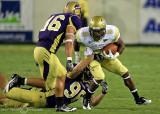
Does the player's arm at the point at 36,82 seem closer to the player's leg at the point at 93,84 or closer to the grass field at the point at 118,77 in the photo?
the grass field at the point at 118,77

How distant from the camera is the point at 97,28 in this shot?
629cm

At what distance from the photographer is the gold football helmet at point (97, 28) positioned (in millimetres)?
6289

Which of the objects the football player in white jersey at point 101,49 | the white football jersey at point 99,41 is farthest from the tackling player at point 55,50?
the white football jersey at point 99,41

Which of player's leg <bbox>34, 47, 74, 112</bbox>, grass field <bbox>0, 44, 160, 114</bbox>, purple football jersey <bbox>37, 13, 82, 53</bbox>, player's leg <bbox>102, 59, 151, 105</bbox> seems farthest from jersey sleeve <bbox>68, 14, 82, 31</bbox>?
grass field <bbox>0, 44, 160, 114</bbox>

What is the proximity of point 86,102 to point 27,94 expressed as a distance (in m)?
0.76

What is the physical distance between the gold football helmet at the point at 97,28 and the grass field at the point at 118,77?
91 cm

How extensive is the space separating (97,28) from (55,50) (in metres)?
0.64

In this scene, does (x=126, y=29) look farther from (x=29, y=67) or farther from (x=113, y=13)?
(x=29, y=67)

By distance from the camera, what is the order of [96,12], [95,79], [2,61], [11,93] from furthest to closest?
[96,12] < [2,61] < [95,79] < [11,93]

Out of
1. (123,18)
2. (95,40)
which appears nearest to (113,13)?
(123,18)

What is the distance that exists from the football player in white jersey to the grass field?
0.29 m

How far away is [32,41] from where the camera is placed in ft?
48.5

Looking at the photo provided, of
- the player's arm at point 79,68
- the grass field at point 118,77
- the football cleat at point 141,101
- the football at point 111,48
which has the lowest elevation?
the grass field at point 118,77

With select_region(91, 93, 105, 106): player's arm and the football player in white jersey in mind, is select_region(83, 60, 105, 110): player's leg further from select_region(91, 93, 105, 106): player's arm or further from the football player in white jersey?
select_region(91, 93, 105, 106): player's arm
